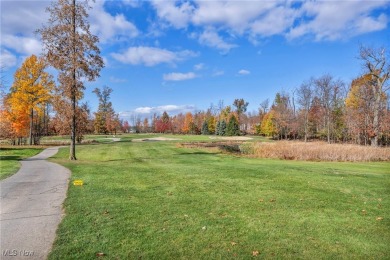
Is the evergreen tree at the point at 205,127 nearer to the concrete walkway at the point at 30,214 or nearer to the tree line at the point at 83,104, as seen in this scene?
the tree line at the point at 83,104

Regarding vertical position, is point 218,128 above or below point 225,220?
above

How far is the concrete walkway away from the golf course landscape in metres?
0.25

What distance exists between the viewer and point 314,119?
65.1 meters

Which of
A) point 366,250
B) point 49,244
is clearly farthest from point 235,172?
point 49,244

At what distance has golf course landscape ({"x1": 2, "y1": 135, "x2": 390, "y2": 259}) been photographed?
507 cm

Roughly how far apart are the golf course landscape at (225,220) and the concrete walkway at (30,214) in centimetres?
25

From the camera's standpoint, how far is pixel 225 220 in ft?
21.5

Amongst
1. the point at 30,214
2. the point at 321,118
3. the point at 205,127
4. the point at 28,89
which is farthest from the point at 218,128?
the point at 30,214

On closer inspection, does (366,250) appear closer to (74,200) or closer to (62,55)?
(74,200)

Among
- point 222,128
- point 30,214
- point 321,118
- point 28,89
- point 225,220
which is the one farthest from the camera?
point 222,128

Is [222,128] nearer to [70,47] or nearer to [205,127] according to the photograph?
[205,127]

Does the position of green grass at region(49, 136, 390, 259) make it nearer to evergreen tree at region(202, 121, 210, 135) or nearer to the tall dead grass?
the tall dead grass

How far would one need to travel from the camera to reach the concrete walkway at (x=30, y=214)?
5.11 metres

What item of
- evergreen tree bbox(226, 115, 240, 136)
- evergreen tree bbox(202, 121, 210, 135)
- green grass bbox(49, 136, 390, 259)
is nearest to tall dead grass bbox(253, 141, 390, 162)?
green grass bbox(49, 136, 390, 259)
